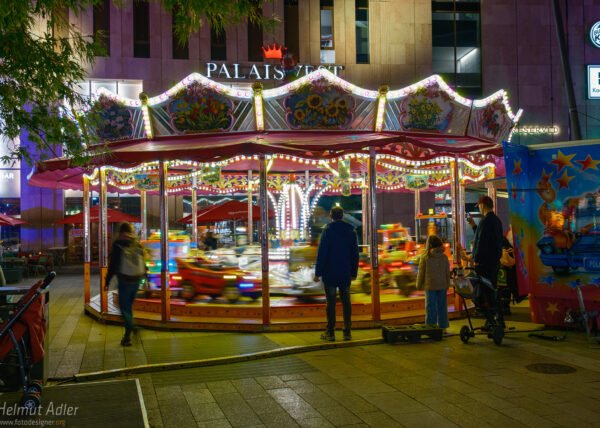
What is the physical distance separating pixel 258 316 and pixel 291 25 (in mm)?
20393

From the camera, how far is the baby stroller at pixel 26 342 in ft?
17.2

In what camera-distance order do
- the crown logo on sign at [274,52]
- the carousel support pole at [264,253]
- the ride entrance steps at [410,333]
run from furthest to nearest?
the crown logo on sign at [274,52] < the carousel support pole at [264,253] < the ride entrance steps at [410,333]

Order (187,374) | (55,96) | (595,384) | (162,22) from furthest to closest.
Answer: (162,22), (55,96), (187,374), (595,384)

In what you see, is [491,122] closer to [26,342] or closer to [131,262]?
[131,262]

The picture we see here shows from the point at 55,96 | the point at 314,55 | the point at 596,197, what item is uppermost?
the point at 314,55

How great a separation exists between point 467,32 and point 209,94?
22.4 meters

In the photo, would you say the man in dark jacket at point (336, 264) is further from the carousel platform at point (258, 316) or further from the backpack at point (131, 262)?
the backpack at point (131, 262)

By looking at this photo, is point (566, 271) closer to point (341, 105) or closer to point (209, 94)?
point (341, 105)

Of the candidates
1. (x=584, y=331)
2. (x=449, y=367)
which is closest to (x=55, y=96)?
(x=449, y=367)

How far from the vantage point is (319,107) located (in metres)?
9.89

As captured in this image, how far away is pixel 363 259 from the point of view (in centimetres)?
1122

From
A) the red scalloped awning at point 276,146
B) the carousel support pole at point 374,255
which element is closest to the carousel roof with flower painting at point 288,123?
the red scalloped awning at point 276,146

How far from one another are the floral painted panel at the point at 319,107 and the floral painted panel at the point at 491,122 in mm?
2630

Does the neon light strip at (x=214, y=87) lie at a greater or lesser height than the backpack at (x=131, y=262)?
greater
